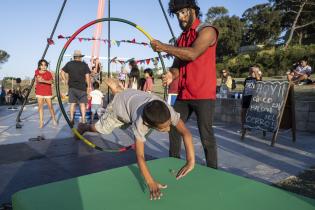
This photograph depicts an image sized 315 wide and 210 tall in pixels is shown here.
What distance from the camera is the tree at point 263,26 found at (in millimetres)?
33812

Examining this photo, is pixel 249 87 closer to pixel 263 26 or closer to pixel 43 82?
pixel 43 82

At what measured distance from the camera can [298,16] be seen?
2694cm

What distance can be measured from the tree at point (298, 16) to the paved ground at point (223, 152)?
20.7 m

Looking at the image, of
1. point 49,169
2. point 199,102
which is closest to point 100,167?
point 49,169

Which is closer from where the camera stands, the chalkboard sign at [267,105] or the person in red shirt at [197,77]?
the person in red shirt at [197,77]

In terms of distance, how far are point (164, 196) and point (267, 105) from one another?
172 inches

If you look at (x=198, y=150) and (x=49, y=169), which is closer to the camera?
(x=49, y=169)

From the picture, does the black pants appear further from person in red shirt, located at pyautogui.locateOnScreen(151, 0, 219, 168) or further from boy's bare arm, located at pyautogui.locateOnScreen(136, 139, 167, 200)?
boy's bare arm, located at pyautogui.locateOnScreen(136, 139, 167, 200)

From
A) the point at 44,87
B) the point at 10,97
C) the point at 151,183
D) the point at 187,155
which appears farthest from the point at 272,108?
the point at 10,97

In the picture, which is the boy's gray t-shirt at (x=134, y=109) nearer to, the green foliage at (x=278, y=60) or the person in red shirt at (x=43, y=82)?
the person in red shirt at (x=43, y=82)

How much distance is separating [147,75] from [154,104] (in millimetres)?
6127

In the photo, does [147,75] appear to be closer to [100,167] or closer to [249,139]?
[249,139]

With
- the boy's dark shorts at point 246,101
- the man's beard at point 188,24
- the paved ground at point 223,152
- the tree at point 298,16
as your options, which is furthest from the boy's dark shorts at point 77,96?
the tree at point 298,16

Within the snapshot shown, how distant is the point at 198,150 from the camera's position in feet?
18.3
